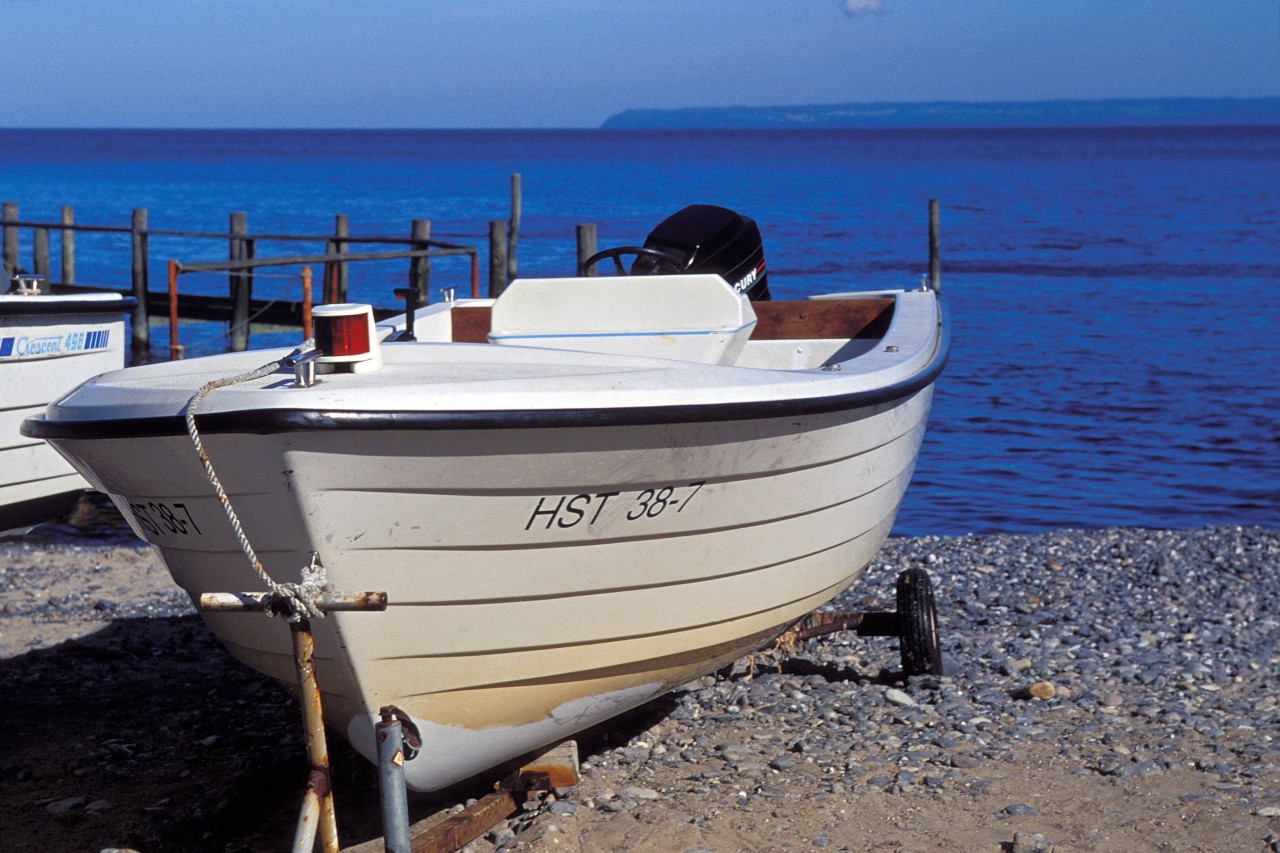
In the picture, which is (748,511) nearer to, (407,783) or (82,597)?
(407,783)

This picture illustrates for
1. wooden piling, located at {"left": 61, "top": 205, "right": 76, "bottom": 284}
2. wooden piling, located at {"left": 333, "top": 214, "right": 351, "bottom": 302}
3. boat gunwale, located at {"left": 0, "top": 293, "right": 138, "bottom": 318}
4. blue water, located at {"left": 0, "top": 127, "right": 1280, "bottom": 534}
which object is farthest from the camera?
wooden piling, located at {"left": 61, "top": 205, "right": 76, "bottom": 284}

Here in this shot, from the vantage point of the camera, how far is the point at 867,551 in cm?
495

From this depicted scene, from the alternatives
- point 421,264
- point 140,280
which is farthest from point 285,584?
point 140,280

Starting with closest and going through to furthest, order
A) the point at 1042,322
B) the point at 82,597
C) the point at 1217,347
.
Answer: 1. the point at 82,597
2. the point at 1217,347
3. the point at 1042,322

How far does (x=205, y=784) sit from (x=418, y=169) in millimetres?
85929

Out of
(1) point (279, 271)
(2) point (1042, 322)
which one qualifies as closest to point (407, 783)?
(2) point (1042, 322)

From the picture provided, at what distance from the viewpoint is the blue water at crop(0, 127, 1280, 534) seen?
38.3 ft

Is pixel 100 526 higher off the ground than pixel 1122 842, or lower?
lower

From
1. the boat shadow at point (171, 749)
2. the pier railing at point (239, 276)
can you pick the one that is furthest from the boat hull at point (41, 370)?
the pier railing at point (239, 276)

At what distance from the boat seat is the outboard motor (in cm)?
95

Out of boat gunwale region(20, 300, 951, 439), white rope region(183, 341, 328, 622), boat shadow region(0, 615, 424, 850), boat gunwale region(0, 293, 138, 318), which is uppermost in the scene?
boat gunwale region(20, 300, 951, 439)

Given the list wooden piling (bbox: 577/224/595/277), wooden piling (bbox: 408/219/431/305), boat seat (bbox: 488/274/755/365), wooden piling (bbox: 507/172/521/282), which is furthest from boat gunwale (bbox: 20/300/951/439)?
wooden piling (bbox: 507/172/521/282)

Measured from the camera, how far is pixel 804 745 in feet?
14.8

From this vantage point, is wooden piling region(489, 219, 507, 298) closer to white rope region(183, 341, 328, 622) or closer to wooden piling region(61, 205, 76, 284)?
wooden piling region(61, 205, 76, 284)
